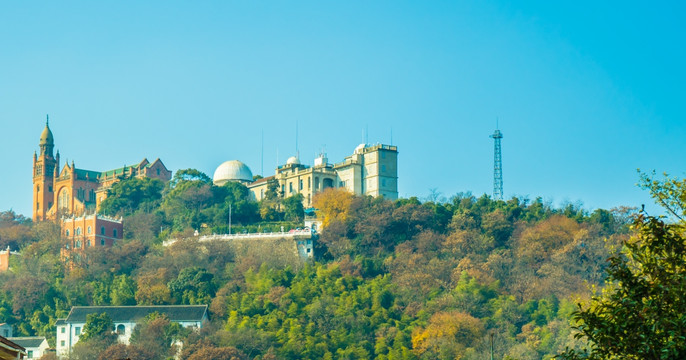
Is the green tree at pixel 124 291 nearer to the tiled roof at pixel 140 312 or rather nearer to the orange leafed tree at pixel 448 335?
the tiled roof at pixel 140 312

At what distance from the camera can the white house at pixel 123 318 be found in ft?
196

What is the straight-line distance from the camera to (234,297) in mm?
62125

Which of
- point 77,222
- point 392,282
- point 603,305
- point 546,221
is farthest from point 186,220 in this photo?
point 603,305

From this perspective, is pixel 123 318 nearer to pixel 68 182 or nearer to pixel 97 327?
pixel 97 327

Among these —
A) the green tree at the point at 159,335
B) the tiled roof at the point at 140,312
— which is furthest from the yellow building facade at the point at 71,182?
the green tree at the point at 159,335

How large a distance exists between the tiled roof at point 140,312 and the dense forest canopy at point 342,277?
112 centimetres

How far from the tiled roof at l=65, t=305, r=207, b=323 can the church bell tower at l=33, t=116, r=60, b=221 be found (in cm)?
2293

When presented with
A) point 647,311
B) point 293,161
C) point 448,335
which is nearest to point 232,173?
point 293,161

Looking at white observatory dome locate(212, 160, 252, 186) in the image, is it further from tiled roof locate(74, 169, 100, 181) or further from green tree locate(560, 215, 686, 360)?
green tree locate(560, 215, 686, 360)

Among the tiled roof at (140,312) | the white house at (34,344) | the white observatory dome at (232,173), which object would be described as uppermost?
the white observatory dome at (232,173)

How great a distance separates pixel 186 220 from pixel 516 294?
22.3 metres

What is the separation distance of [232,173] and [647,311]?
224ft

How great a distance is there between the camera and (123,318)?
6012 cm

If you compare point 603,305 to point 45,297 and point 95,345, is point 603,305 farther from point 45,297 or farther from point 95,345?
point 45,297
